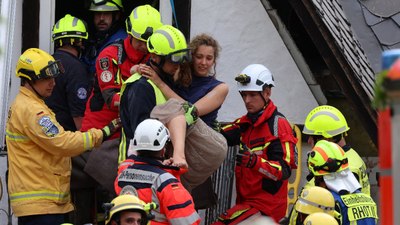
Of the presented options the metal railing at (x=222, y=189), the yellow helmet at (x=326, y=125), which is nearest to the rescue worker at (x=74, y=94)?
the metal railing at (x=222, y=189)

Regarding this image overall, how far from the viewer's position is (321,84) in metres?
9.13

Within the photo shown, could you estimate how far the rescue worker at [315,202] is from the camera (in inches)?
242

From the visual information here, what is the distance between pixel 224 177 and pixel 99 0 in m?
1.89

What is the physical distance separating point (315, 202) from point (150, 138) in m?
1.24

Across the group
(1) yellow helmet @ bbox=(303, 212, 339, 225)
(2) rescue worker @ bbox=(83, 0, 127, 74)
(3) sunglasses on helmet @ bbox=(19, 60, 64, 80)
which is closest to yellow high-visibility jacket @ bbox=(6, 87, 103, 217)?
(3) sunglasses on helmet @ bbox=(19, 60, 64, 80)

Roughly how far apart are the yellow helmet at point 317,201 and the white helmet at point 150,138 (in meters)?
1.11

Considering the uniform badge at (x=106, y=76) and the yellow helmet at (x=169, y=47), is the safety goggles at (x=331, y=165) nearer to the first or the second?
the yellow helmet at (x=169, y=47)

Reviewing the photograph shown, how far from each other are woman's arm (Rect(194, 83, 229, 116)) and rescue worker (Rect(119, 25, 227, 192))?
29 centimetres

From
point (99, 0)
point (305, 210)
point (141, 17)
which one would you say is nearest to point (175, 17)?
point (99, 0)

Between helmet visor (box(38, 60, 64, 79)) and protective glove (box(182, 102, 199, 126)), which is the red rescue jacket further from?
protective glove (box(182, 102, 199, 126))

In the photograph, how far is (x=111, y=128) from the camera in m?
7.11

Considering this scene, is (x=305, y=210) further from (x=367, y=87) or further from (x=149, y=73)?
(x=367, y=87)

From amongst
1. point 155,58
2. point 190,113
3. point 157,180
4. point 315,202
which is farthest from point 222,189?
point 157,180

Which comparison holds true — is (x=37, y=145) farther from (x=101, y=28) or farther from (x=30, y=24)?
(x=30, y=24)
